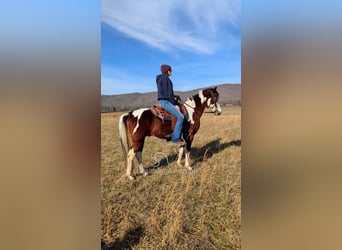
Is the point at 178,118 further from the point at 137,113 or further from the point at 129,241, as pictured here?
the point at 129,241

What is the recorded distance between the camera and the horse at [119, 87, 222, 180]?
6.61ft

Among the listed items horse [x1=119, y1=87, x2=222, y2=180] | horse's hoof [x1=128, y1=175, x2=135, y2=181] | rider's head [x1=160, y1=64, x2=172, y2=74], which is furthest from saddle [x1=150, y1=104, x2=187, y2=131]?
horse's hoof [x1=128, y1=175, x2=135, y2=181]

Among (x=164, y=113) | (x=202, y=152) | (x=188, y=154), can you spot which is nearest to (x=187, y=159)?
(x=188, y=154)

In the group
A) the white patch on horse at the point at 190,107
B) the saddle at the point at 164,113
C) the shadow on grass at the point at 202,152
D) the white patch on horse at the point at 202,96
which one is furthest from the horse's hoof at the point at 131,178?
the white patch on horse at the point at 202,96

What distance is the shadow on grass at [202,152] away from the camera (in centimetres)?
205

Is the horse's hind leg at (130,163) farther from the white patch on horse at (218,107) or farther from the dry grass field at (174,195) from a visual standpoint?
the white patch on horse at (218,107)

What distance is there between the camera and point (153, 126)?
2.08 m

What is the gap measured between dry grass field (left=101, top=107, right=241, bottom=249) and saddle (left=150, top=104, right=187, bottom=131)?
17 cm

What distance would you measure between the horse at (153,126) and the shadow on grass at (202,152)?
46mm
